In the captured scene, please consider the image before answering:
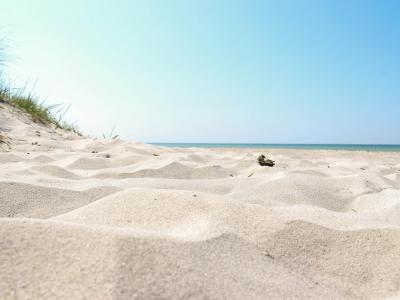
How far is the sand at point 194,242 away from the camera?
0.72 meters

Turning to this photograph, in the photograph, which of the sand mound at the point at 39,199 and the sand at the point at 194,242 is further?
the sand mound at the point at 39,199

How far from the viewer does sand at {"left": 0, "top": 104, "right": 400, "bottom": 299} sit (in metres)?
0.72

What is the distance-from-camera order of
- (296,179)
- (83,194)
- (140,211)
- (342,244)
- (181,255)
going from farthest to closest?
(296,179)
(83,194)
(140,211)
(342,244)
(181,255)

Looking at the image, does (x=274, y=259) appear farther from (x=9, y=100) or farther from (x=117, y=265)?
(x=9, y=100)

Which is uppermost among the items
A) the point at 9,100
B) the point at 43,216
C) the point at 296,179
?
the point at 9,100

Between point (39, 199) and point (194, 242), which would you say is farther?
point (39, 199)

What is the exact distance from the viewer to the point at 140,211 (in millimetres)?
1258

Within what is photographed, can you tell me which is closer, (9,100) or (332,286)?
(332,286)

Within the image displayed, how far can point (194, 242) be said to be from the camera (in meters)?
0.91

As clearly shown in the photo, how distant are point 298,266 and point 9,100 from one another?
4588mm

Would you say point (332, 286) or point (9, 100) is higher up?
point (9, 100)

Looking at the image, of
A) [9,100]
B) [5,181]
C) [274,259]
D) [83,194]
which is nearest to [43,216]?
[83,194]

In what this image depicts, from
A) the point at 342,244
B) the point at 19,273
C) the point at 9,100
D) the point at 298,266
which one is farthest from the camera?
the point at 9,100

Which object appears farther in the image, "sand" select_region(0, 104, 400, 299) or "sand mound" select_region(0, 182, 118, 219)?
"sand mound" select_region(0, 182, 118, 219)
